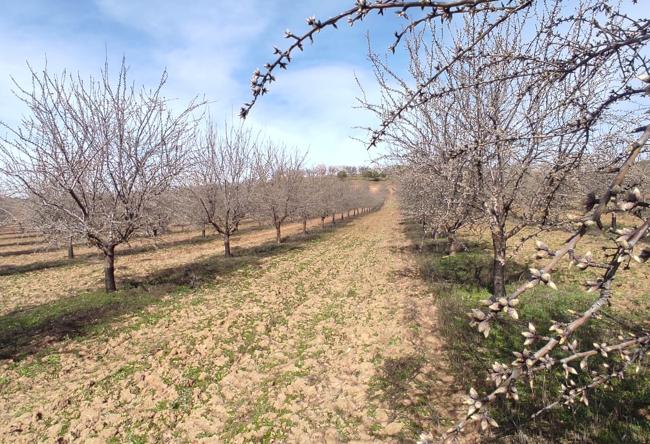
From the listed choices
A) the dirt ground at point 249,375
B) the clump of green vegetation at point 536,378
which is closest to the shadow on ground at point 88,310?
the dirt ground at point 249,375

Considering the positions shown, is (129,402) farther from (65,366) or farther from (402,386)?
(402,386)

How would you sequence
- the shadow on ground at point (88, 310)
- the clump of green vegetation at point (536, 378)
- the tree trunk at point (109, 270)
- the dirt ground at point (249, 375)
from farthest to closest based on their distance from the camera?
1. the tree trunk at point (109, 270)
2. the shadow on ground at point (88, 310)
3. the dirt ground at point (249, 375)
4. the clump of green vegetation at point (536, 378)

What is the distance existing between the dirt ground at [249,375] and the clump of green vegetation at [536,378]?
1.36 feet

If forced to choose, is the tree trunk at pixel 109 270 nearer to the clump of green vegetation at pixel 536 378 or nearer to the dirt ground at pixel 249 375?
the dirt ground at pixel 249 375

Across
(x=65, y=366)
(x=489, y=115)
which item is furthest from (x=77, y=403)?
(x=489, y=115)

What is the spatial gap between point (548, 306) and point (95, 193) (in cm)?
1144

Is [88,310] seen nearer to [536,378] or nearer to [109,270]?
[109,270]

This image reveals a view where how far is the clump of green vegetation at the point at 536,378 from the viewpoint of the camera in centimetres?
362

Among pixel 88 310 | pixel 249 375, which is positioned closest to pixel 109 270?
pixel 88 310

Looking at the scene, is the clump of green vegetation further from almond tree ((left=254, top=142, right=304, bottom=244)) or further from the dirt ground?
almond tree ((left=254, top=142, right=304, bottom=244))

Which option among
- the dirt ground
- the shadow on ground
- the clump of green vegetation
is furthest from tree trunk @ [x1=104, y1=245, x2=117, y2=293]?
the clump of green vegetation

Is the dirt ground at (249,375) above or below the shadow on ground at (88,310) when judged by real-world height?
below

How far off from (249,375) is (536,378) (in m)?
4.28

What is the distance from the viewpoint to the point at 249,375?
568 centimetres
